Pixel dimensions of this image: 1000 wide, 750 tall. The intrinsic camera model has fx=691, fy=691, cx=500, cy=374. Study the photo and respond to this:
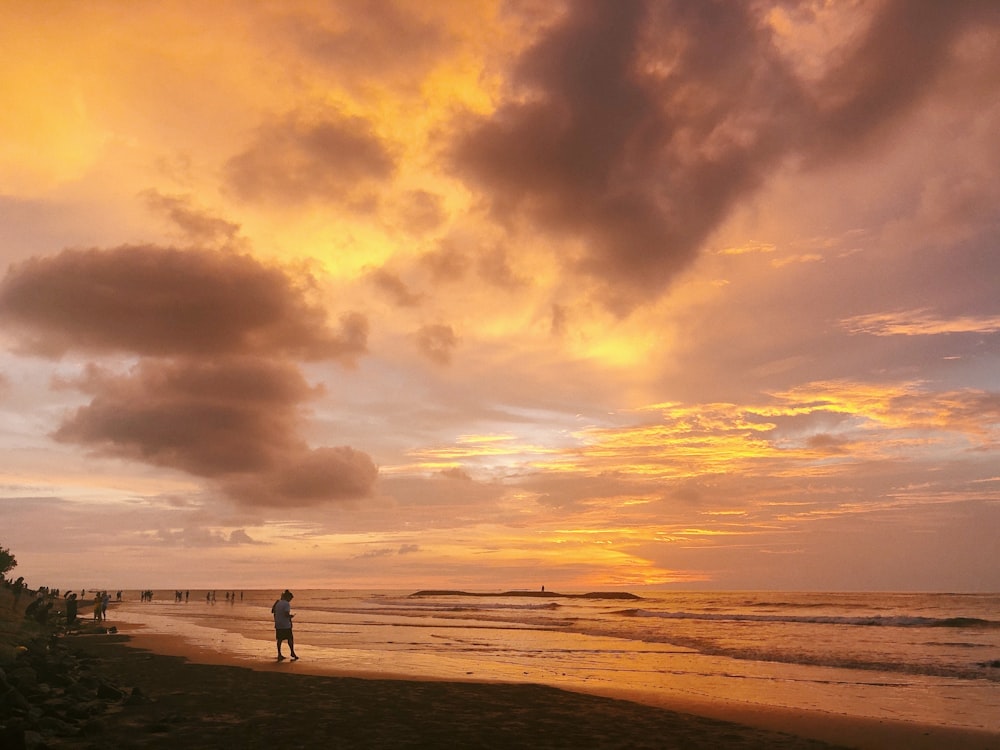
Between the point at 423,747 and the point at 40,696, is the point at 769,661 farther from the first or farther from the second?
the point at 40,696

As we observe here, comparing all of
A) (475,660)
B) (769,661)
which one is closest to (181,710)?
(475,660)

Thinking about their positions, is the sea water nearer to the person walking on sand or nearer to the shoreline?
the shoreline

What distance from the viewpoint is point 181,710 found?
14.7 meters

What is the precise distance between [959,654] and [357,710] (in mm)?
32207

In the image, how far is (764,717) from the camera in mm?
16156

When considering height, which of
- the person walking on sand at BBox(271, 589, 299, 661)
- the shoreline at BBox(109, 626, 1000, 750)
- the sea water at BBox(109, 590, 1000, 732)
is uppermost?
the person walking on sand at BBox(271, 589, 299, 661)

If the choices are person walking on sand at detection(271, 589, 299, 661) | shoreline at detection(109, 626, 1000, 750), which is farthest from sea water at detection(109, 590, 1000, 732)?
person walking on sand at detection(271, 589, 299, 661)

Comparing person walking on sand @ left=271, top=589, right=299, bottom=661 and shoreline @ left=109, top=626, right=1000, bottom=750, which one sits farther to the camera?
person walking on sand @ left=271, top=589, right=299, bottom=661

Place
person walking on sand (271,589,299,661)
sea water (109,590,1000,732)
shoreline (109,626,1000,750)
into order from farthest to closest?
1. person walking on sand (271,589,299,661)
2. sea water (109,590,1000,732)
3. shoreline (109,626,1000,750)

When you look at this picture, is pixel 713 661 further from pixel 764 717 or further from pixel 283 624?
pixel 283 624

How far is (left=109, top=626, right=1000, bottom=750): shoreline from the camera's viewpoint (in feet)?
46.1

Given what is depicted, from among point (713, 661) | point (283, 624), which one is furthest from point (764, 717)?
point (283, 624)

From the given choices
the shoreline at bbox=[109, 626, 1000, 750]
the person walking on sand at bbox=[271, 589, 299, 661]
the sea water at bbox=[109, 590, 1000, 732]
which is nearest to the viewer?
the shoreline at bbox=[109, 626, 1000, 750]

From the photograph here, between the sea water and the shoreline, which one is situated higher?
the shoreline
